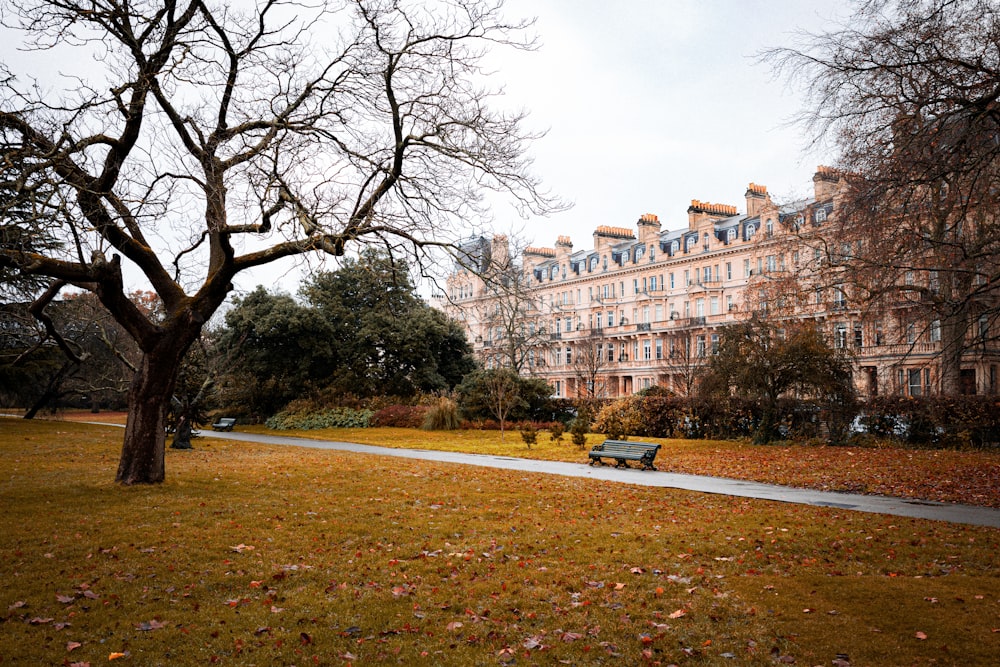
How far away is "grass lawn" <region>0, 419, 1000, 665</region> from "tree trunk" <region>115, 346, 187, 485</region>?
44 centimetres

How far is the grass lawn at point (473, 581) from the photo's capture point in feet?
19.2

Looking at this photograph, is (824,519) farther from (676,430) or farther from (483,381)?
(483,381)

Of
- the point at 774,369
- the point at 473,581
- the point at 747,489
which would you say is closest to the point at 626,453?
the point at 747,489

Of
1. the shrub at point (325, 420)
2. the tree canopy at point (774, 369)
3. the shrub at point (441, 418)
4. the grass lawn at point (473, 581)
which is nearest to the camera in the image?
the grass lawn at point (473, 581)

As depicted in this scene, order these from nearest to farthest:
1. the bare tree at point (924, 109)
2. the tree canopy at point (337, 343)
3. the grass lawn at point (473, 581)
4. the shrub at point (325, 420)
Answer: the grass lawn at point (473, 581), the bare tree at point (924, 109), the shrub at point (325, 420), the tree canopy at point (337, 343)

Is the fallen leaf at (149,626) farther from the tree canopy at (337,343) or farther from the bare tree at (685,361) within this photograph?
the tree canopy at (337,343)

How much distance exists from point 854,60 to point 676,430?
18373 mm

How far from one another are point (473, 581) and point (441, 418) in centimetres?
2698

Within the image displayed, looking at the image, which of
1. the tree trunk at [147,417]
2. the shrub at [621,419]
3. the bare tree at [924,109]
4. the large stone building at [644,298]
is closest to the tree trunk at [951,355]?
the bare tree at [924,109]

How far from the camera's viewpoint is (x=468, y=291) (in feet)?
274

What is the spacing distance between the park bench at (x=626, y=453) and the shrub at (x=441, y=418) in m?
14.3

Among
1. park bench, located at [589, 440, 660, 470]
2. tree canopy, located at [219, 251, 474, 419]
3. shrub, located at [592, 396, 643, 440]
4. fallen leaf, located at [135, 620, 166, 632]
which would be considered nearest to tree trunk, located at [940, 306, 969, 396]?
park bench, located at [589, 440, 660, 470]

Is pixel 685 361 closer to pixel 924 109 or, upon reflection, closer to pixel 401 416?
pixel 401 416

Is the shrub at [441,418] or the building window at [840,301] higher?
the building window at [840,301]
